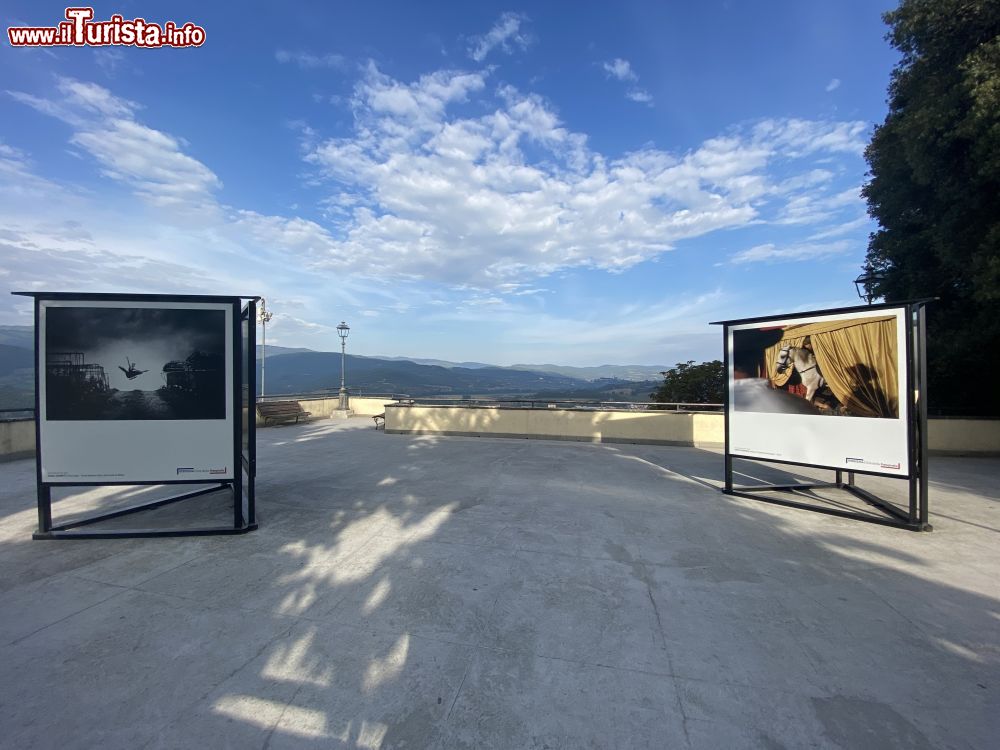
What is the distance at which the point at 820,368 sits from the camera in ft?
20.4

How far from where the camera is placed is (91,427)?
16.2ft

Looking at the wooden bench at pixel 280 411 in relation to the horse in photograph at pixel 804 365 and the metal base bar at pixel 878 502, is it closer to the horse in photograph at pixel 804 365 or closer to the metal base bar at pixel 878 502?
the horse in photograph at pixel 804 365

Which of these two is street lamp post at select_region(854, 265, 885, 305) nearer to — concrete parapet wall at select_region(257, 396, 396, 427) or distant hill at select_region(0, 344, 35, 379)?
concrete parapet wall at select_region(257, 396, 396, 427)

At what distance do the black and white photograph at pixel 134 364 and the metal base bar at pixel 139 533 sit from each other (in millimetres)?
1281

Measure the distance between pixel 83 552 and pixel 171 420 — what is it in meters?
1.50

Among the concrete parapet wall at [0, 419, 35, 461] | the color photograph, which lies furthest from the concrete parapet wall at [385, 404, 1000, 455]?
the concrete parapet wall at [0, 419, 35, 461]

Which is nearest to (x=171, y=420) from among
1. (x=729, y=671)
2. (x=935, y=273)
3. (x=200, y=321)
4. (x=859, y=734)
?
(x=200, y=321)

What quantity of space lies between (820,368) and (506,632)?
574 cm

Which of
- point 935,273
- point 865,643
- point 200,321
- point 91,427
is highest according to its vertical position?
point 935,273

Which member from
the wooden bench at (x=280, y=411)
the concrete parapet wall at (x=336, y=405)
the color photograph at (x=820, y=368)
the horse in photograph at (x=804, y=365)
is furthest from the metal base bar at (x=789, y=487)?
the wooden bench at (x=280, y=411)

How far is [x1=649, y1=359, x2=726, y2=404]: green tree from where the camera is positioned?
1789 centimetres

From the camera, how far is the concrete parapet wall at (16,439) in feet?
29.3

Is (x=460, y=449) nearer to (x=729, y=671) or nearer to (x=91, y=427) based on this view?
(x=91, y=427)

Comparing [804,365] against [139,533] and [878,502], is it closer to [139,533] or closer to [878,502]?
[878,502]
